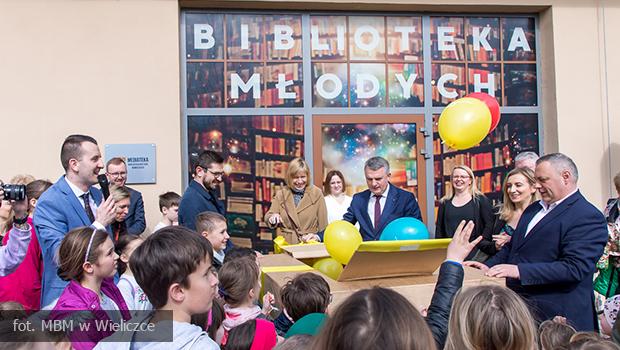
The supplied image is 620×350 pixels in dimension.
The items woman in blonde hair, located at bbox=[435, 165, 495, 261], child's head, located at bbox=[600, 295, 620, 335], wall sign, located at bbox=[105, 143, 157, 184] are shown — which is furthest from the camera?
wall sign, located at bbox=[105, 143, 157, 184]

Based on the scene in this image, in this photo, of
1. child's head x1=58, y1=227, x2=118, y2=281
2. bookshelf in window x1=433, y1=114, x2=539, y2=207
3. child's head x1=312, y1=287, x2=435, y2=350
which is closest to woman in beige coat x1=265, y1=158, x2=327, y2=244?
bookshelf in window x1=433, y1=114, x2=539, y2=207

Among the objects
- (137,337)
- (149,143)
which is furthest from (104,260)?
(149,143)

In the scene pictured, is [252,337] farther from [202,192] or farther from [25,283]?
[202,192]

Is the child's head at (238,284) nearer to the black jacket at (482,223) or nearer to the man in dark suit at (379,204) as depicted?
the man in dark suit at (379,204)

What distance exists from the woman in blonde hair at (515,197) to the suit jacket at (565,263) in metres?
1.19

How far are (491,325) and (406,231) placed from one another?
2.17 m

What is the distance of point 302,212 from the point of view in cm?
599

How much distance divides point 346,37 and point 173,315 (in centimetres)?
570

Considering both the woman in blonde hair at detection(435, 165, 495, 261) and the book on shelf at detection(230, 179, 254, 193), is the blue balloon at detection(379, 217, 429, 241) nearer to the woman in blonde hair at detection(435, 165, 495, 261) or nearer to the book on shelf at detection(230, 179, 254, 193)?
the woman in blonde hair at detection(435, 165, 495, 261)

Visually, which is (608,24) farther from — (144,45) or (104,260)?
(104,260)

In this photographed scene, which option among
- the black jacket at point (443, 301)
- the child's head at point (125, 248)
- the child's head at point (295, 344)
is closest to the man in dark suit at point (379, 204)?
the child's head at point (125, 248)

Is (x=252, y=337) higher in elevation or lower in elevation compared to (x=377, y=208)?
lower

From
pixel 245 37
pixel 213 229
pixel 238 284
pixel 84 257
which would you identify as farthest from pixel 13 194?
pixel 245 37

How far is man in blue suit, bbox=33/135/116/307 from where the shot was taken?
338cm
